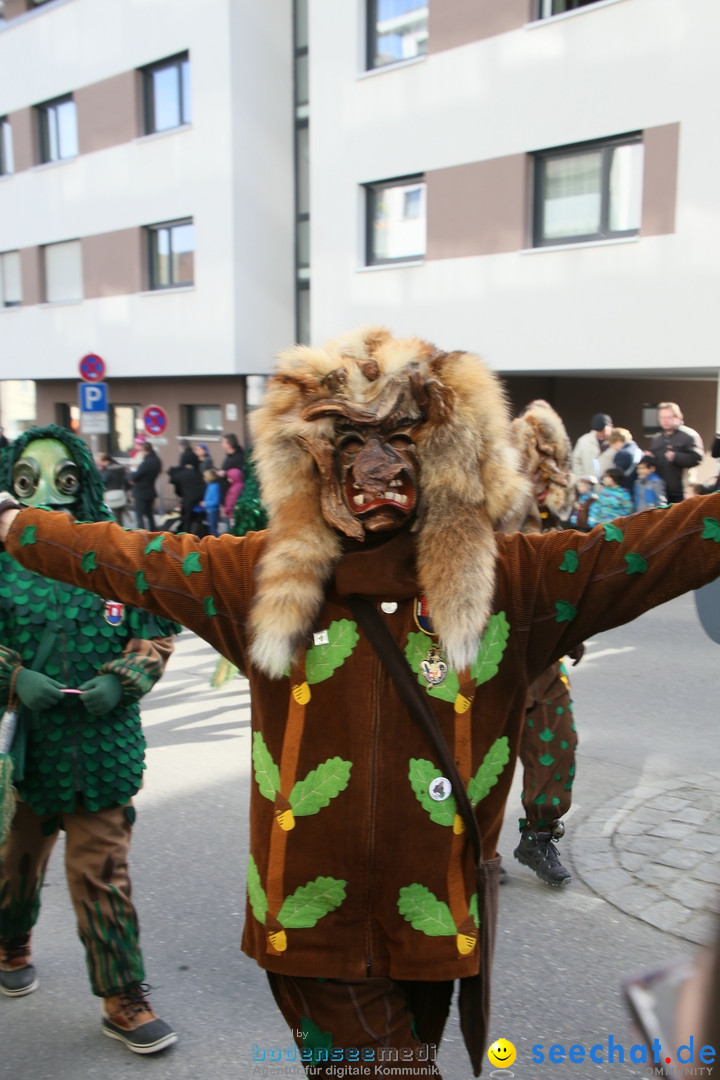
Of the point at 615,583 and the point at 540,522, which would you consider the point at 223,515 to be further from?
the point at 615,583

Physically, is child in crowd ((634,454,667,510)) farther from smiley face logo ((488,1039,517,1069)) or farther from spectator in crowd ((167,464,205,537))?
smiley face logo ((488,1039,517,1069))

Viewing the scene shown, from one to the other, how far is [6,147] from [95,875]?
23.5 metres

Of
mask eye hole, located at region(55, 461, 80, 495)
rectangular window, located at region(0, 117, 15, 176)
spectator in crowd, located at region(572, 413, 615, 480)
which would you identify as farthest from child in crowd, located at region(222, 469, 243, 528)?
rectangular window, located at region(0, 117, 15, 176)

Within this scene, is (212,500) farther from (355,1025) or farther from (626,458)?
(355,1025)

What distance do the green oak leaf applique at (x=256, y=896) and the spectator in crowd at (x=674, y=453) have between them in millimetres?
8955

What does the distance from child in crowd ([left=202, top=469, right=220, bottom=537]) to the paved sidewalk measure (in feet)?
33.4

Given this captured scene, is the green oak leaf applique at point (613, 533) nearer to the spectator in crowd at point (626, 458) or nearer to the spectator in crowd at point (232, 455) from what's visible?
the spectator in crowd at point (626, 458)

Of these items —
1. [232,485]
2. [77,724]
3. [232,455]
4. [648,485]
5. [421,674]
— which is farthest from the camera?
[232,455]

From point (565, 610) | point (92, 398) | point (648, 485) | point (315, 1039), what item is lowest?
point (315, 1039)

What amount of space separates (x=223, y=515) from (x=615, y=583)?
12778 mm

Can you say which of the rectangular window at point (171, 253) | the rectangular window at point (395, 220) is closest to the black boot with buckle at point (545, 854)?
the rectangular window at point (395, 220)

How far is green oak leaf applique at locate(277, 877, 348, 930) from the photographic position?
200 cm

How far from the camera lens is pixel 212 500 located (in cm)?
1433

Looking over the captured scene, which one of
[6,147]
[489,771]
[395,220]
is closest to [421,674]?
[489,771]
